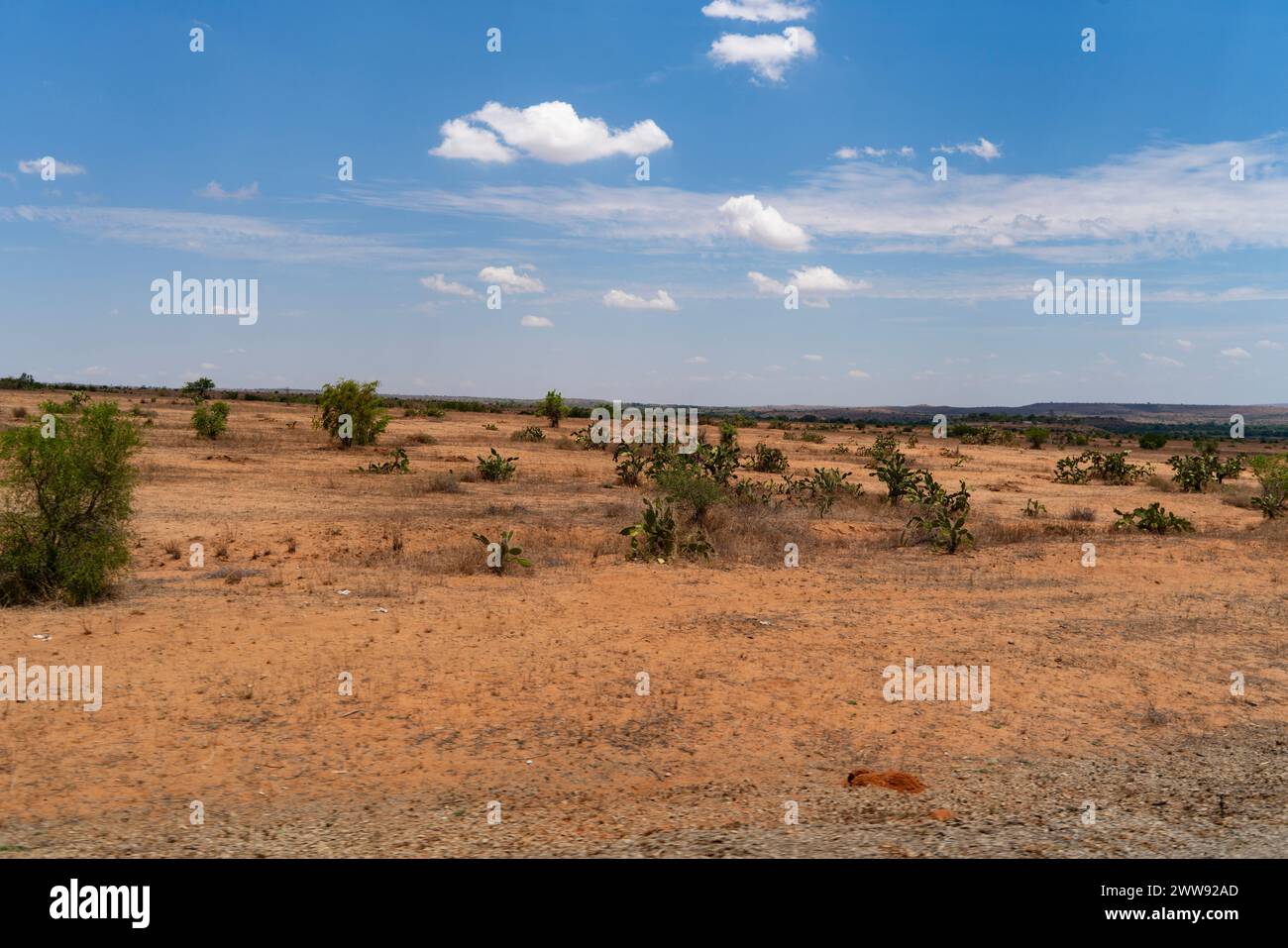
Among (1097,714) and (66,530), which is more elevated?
(66,530)

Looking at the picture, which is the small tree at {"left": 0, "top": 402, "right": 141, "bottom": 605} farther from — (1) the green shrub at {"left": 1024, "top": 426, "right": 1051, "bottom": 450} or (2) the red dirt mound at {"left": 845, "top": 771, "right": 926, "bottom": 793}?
(1) the green shrub at {"left": 1024, "top": 426, "right": 1051, "bottom": 450}

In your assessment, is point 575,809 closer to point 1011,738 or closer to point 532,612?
point 1011,738

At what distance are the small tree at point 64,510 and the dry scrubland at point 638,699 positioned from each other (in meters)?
0.61

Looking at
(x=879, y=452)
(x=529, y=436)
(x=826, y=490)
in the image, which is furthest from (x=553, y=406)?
(x=826, y=490)

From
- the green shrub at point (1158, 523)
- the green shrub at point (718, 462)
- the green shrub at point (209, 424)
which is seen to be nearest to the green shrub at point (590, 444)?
the green shrub at point (209, 424)

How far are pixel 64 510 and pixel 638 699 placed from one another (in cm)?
717

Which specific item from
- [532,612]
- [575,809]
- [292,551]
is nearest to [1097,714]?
[575,809]

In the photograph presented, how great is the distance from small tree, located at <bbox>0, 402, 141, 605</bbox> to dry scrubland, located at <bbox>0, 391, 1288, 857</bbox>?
2.02ft

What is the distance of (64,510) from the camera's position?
10.7 metres

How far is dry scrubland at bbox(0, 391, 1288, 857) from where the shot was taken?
18.1ft

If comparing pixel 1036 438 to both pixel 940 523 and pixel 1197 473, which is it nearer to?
pixel 1197 473
